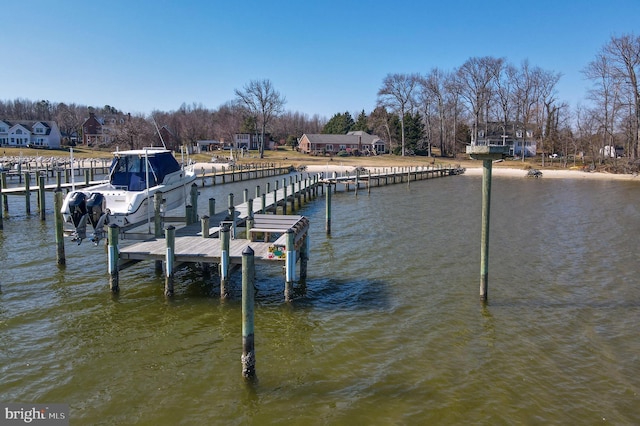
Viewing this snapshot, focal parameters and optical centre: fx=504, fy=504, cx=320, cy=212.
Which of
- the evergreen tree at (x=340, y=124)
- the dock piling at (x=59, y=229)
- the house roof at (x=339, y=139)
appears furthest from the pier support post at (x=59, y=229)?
the evergreen tree at (x=340, y=124)

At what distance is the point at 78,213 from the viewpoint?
15.1 meters

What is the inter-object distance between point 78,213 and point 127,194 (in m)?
2.46

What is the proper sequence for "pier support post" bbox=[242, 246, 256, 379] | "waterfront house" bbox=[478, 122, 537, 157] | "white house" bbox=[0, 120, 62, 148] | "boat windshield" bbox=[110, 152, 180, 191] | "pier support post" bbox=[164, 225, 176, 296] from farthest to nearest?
"white house" bbox=[0, 120, 62, 148], "waterfront house" bbox=[478, 122, 537, 157], "boat windshield" bbox=[110, 152, 180, 191], "pier support post" bbox=[164, 225, 176, 296], "pier support post" bbox=[242, 246, 256, 379]

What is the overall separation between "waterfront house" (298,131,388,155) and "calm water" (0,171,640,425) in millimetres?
77465

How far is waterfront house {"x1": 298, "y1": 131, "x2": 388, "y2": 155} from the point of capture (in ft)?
319

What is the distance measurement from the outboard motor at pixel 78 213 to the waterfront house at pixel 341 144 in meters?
81.5

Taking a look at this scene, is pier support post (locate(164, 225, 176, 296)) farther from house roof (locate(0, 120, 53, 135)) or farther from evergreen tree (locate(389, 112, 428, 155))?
house roof (locate(0, 120, 53, 135))

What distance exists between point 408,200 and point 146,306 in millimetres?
27521

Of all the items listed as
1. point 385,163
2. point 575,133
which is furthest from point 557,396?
point 575,133

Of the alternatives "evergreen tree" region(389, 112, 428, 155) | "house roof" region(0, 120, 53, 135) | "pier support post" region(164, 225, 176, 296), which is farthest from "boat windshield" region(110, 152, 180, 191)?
"house roof" region(0, 120, 53, 135)

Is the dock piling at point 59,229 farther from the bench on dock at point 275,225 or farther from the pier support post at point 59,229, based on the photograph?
the bench on dock at point 275,225

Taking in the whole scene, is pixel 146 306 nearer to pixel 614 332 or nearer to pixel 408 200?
pixel 614 332

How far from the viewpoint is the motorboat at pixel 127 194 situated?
1521cm

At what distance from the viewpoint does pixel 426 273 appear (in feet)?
55.2
